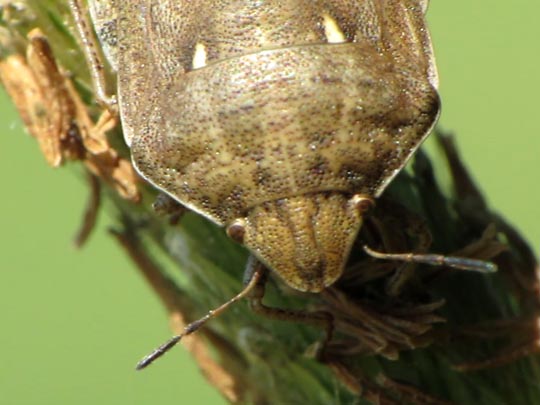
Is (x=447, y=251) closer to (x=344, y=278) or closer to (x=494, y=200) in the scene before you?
(x=344, y=278)

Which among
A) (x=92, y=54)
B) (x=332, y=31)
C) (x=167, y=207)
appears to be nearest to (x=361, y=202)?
(x=332, y=31)

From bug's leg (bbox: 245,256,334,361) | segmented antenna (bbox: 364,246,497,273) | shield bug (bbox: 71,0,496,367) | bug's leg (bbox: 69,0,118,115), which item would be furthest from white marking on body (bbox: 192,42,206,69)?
segmented antenna (bbox: 364,246,497,273)

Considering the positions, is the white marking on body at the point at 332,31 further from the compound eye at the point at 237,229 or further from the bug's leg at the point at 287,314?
the bug's leg at the point at 287,314

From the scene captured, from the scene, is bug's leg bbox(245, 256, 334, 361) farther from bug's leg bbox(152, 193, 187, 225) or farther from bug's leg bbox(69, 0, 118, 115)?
bug's leg bbox(69, 0, 118, 115)

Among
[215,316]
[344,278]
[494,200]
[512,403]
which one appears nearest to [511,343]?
[512,403]

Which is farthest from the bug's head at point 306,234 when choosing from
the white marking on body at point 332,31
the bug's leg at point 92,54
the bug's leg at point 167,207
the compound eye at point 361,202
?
the bug's leg at point 92,54

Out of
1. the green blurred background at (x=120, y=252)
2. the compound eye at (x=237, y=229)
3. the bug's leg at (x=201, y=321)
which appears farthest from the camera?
the green blurred background at (x=120, y=252)

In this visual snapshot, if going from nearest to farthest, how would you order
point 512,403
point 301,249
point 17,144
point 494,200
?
1. point 301,249
2. point 512,403
3. point 494,200
4. point 17,144
